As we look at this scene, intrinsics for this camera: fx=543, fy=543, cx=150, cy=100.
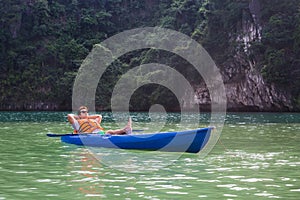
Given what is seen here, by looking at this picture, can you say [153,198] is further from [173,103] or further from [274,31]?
[173,103]

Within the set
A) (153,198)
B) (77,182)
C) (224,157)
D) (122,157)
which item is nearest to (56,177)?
(77,182)

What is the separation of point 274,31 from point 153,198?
3866 centimetres

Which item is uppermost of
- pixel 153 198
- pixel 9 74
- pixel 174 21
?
pixel 174 21

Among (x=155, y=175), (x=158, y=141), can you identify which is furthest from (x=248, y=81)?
(x=155, y=175)

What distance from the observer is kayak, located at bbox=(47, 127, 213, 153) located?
1188 centimetres

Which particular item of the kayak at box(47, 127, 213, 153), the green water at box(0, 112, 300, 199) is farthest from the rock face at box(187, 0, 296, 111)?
the kayak at box(47, 127, 213, 153)

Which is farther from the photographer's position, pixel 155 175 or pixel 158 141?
pixel 158 141

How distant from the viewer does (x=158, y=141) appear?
12555mm

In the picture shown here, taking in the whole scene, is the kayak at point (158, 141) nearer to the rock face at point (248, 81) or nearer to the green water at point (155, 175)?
the green water at point (155, 175)

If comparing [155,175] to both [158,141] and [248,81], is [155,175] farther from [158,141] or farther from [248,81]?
[248,81]

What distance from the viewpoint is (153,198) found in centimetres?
734

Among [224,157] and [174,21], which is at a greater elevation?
[174,21]

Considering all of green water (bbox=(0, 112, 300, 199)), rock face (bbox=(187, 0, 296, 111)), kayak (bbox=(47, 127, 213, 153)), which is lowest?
green water (bbox=(0, 112, 300, 199))

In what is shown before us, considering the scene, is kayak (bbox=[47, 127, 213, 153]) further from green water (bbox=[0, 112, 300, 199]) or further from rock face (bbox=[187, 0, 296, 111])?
rock face (bbox=[187, 0, 296, 111])
